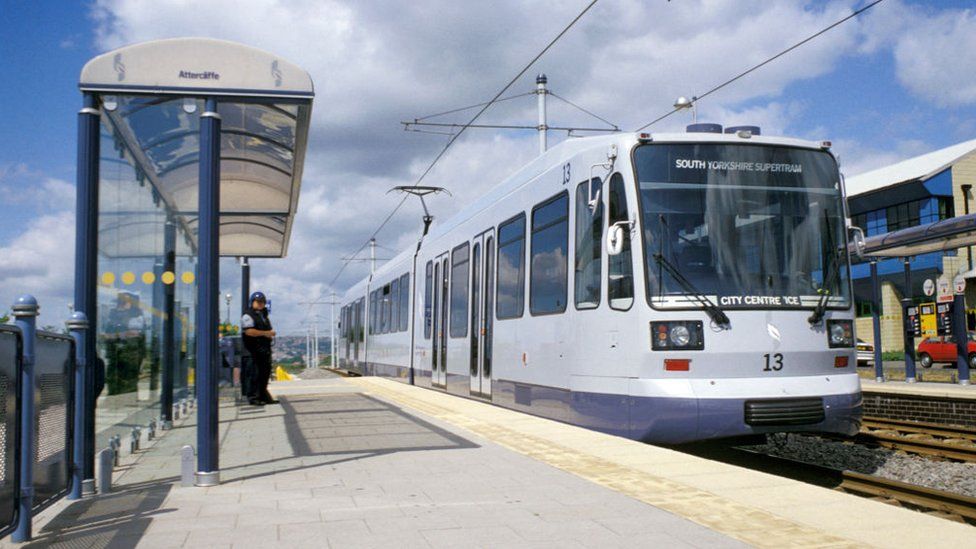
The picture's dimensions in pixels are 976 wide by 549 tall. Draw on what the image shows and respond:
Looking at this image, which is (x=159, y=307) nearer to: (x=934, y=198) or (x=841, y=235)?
(x=841, y=235)

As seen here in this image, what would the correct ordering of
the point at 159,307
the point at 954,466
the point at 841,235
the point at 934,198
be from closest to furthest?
1. the point at 841,235
2. the point at 159,307
3. the point at 954,466
4. the point at 934,198

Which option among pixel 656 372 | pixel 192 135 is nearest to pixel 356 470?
pixel 656 372

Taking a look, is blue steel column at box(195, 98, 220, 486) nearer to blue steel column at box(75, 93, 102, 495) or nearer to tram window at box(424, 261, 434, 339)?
blue steel column at box(75, 93, 102, 495)

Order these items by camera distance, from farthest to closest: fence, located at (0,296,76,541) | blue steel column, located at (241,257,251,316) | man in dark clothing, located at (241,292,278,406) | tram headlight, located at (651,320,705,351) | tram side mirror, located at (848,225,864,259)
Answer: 1. blue steel column, located at (241,257,251,316)
2. man in dark clothing, located at (241,292,278,406)
3. tram side mirror, located at (848,225,864,259)
4. tram headlight, located at (651,320,705,351)
5. fence, located at (0,296,76,541)

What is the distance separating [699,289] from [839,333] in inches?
62.0

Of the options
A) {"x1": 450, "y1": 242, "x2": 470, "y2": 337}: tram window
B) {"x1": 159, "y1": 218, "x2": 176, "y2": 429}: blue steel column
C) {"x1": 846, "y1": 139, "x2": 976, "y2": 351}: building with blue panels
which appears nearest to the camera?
{"x1": 159, "y1": 218, "x2": 176, "y2": 429}: blue steel column

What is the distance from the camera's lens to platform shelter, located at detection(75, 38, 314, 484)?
6461 millimetres

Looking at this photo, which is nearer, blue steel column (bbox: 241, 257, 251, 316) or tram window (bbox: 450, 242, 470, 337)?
tram window (bbox: 450, 242, 470, 337)

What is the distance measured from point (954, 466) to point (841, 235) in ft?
12.2

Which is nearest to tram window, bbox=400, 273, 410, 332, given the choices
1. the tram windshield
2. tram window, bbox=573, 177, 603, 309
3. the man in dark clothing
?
the man in dark clothing

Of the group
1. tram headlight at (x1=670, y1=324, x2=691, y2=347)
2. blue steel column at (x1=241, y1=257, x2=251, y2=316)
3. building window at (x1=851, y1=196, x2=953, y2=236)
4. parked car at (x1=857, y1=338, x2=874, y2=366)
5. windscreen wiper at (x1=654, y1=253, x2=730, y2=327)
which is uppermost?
building window at (x1=851, y1=196, x2=953, y2=236)

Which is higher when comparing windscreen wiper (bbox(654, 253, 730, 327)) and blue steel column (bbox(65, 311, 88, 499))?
windscreen wiper (bbox(654, 253, 730, 327))

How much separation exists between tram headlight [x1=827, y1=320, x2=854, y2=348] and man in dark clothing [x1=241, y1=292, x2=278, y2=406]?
7.57m

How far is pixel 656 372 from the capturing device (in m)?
8.33
